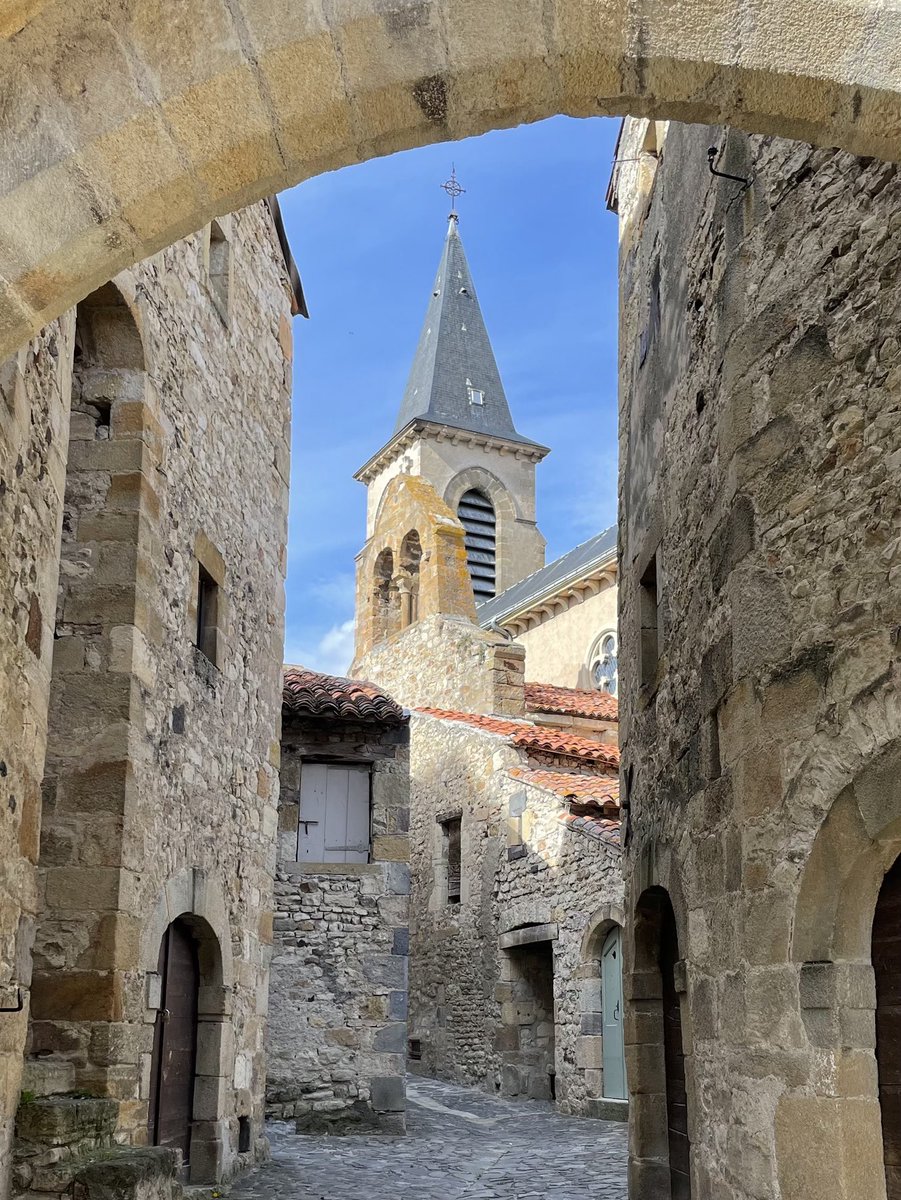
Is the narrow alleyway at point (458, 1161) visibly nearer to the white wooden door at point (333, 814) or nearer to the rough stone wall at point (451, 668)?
the white wooden door at point (333, 814)

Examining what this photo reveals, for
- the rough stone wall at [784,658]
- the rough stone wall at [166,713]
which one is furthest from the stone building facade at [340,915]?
the rough stone wall at [784,658]

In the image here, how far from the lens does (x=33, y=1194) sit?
4812 mm

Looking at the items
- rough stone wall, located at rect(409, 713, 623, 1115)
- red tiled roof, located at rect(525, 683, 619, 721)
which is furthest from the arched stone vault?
red tiled roof, located at rect(525, 683, 619, 721)

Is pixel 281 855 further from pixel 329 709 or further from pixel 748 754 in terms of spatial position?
pixel 748 754

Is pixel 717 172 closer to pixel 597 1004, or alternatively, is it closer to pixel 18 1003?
pixel 18 1003

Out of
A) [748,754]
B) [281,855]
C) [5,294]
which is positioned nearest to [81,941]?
[748,754]

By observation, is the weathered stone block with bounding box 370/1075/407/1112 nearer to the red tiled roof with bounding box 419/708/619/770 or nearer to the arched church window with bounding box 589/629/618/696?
the red tiled roof with bounding box 419/708/619/770

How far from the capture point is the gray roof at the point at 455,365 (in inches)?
1481

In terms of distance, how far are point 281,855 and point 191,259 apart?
6.22 metres

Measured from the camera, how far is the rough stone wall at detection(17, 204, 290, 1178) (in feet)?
20.5

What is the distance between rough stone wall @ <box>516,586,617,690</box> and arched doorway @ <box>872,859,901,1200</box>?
1875 centimetres

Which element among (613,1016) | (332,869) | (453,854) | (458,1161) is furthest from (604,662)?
(458,1161)

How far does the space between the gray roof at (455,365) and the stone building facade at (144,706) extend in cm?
2711

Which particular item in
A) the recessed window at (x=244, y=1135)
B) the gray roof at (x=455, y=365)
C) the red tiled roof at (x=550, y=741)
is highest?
the gray roof at (x=455, y=365)
